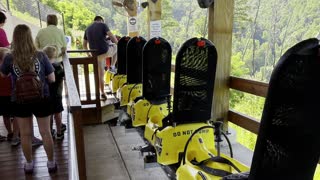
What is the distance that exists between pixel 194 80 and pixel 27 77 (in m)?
1.39

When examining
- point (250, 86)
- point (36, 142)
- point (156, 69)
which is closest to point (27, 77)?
point (36, 142)

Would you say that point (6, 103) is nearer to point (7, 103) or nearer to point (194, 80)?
point (7, 103)

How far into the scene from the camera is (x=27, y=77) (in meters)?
2.40

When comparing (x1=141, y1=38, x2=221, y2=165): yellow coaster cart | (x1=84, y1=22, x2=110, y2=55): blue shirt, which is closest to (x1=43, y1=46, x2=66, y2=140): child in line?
(x1=141, y1=38, x2=221, y2=165): yellow coaster cart

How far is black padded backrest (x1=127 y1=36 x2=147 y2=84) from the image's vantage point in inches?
168

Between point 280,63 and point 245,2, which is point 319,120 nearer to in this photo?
point 280,63

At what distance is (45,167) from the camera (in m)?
2.97

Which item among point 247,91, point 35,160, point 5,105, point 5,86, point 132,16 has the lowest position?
point 35,160

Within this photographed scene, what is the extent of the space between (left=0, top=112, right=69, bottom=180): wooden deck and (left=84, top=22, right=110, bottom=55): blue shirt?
2.40 metres

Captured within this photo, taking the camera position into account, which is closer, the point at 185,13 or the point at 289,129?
the point at 289,129

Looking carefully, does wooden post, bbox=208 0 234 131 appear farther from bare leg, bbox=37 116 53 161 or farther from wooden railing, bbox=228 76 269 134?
bare leg, bbox=37 116 53 161

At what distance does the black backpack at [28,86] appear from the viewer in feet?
7.87

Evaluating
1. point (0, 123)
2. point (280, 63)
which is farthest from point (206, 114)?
point (0, 123)

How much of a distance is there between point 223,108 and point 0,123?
10.3 ft
